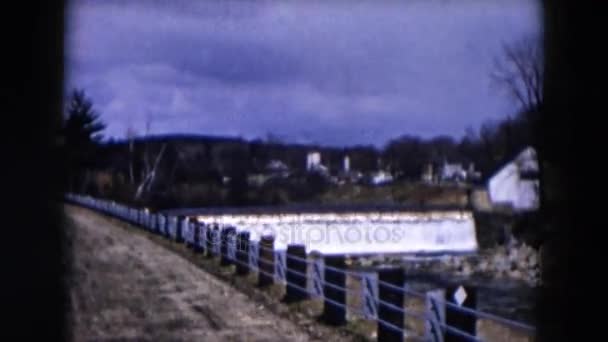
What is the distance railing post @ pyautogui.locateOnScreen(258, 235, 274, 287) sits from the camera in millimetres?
11609

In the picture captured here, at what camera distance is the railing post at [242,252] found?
12461 millimetres

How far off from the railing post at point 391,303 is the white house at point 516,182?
702 inches

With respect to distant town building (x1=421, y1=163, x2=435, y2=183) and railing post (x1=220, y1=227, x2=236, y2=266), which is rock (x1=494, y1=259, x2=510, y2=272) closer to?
distant town building (x1=421, y1=163, x2=435, y2=183)

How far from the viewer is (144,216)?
84.0 feet

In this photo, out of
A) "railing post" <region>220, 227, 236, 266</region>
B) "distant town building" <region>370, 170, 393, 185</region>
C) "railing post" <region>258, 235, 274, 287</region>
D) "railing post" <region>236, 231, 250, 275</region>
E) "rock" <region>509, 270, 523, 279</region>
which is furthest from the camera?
"rock" <region>509, 270, 523, 279</region>

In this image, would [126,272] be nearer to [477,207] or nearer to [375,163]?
[375,163]

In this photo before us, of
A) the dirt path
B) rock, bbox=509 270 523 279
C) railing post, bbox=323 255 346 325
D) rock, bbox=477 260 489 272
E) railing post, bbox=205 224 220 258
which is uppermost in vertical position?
railing post, bbox=205 224 220 258

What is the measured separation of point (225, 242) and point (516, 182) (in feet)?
51.5

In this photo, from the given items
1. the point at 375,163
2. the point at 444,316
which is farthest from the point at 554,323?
the point at 375,163

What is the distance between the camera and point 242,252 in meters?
12.6

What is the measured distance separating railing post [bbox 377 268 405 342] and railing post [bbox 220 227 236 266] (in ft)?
17.3

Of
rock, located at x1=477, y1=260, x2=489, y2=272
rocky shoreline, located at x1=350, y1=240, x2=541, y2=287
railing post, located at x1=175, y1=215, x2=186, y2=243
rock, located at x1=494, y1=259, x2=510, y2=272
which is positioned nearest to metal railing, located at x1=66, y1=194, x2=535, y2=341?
railing post, located at x1=175, y1=215, x2=186, y2=243

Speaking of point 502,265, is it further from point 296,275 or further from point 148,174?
point 296,275

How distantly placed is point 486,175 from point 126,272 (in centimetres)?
1438
